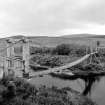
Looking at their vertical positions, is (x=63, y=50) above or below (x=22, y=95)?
below

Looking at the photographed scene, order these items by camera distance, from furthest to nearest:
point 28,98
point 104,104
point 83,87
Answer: point 83,87
point 104,104
point 28,98

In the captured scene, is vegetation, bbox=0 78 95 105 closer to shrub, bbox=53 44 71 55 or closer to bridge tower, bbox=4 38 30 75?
bridge tower, bbox=4 38 30 75

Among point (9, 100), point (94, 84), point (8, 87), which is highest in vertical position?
point (8, 87)

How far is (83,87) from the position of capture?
14.9 m

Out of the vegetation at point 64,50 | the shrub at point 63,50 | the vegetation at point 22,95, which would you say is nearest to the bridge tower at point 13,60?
the vegetation at point 22,95

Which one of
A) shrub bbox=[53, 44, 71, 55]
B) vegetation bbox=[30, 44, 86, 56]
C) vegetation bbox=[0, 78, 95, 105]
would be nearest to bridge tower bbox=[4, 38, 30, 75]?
vegetation bbox=[0, 78, 95, 105]

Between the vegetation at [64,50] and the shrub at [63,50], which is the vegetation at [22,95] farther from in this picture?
the shrub at [63,50]

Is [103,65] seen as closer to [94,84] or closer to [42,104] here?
[94,84]

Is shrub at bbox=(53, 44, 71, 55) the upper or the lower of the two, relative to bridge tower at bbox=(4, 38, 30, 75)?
lower

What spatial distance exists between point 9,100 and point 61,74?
12898 millimetres

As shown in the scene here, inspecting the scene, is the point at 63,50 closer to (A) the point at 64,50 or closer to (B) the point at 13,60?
(A) the point at 64,50

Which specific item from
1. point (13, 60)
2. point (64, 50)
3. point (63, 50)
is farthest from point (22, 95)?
point (63, 50)

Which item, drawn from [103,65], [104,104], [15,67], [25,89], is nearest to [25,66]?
[15,67]

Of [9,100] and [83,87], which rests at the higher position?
[9,100]
